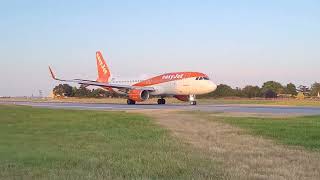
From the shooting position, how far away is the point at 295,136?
1783cm

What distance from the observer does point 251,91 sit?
12150cm

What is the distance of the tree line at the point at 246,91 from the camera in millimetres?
117500

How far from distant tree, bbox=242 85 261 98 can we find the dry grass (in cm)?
9951

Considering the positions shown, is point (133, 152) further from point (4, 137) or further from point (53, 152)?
point (4, 137)

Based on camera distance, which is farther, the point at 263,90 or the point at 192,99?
the point at 263,90

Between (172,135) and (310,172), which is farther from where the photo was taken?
(172,135)

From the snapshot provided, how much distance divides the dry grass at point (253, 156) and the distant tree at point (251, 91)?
9951 cm

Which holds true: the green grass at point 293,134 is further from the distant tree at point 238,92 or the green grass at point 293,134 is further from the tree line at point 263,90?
the distant tree at point 238,92

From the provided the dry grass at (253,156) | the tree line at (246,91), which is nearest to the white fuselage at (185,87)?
the dry grass at (253,156)

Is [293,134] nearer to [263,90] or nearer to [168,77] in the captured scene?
[168,77]

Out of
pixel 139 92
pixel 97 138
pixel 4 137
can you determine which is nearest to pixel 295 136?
pixel 97 138

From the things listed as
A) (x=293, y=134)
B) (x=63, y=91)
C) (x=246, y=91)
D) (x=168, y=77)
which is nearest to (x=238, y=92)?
(x=246, y=91)

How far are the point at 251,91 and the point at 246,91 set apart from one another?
1120mm

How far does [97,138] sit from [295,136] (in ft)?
21.5
